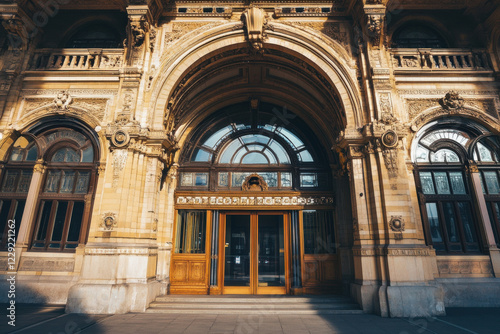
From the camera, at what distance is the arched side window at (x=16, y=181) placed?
8.59m

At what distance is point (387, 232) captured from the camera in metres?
7.39

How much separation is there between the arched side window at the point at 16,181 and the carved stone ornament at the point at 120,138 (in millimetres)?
3243

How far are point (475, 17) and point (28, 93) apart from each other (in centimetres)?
1557

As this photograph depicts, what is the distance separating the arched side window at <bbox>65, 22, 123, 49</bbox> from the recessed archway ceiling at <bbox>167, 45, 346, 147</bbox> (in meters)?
3.30

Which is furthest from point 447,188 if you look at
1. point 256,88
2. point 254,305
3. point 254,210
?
point 256,88

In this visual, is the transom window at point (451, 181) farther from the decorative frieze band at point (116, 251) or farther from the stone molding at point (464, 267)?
the decorative frieze band at point (116, 251)

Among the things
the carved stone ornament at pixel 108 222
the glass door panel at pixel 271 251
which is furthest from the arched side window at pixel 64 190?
the glass door panel at pixel 271 251

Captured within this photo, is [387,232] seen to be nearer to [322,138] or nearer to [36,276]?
[322,138]

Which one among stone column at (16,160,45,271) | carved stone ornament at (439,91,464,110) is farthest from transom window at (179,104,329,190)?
stone column at (16,160,45,271)

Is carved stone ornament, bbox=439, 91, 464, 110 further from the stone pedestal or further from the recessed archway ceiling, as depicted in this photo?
the stone pedestal

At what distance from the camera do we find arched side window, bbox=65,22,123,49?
10.4m

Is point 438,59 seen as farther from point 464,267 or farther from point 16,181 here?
point 16,181

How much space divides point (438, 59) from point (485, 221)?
5406mm

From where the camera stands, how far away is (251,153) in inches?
448
